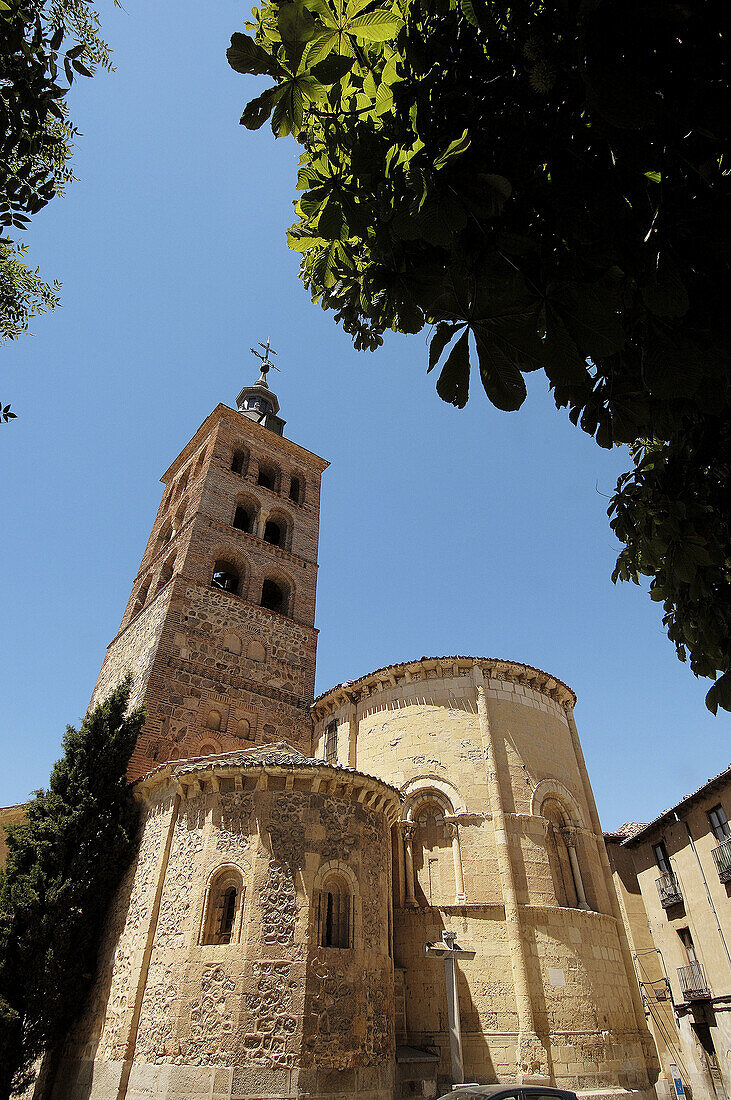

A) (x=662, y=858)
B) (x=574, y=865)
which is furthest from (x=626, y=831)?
(x=574, y=865)

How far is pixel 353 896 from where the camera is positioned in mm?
11258

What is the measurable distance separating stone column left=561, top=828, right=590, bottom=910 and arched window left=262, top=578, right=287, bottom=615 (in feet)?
37.6

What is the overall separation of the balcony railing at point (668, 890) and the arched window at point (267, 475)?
19782mm

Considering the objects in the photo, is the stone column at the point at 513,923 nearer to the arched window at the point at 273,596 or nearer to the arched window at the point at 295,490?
the arched window at the point at 273,596

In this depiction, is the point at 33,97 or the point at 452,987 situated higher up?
the point at 33,97

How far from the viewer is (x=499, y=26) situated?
287 centimetres

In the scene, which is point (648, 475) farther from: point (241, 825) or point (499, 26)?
point (241, 825)

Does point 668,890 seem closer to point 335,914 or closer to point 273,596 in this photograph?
point 335,914

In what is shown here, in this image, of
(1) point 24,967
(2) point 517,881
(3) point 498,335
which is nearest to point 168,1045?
(1) point 24,967

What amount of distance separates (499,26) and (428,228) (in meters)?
1.21

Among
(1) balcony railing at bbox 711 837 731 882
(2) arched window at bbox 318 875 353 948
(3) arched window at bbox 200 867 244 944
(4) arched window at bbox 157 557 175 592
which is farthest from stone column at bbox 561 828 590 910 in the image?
(4) arched window at bbox 157 557 175 592

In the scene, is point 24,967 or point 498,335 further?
point 24,967

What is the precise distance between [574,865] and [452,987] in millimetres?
4338

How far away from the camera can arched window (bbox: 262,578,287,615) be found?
2227 cm
